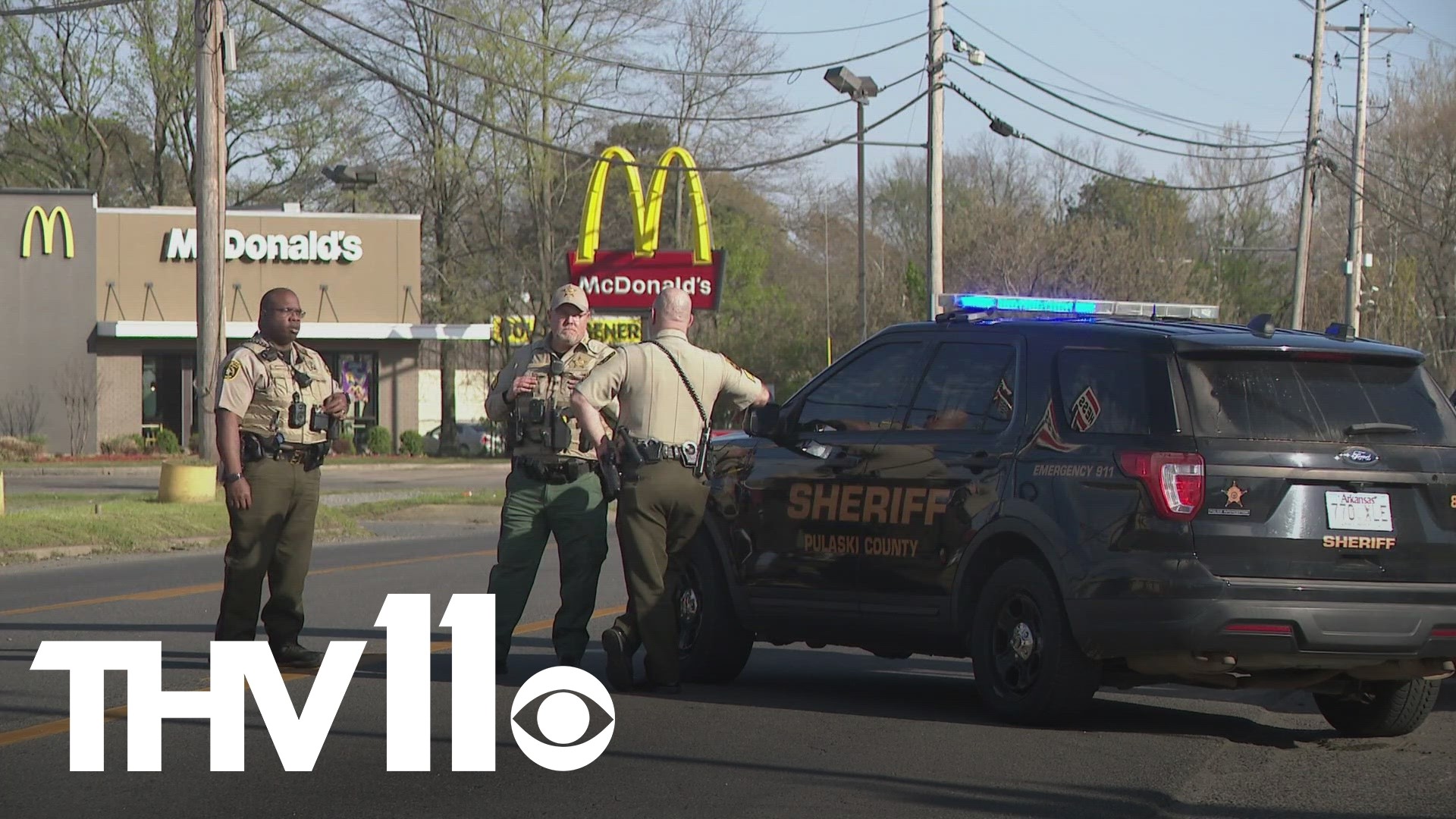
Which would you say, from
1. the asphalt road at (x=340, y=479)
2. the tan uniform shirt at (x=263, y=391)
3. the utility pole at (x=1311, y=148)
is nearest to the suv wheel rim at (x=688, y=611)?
the tan uniform shirt at (x=263, y=391)

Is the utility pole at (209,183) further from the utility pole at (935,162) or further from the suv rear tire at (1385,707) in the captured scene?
the suv rear tire at (1385,707)

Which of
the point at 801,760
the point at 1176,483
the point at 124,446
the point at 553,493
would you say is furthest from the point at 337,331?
the point at 1176,483

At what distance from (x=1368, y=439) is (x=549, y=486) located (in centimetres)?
392

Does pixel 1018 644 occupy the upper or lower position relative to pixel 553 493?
lower

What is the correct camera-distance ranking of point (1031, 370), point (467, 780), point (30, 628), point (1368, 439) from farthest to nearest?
point (30, 628) → point (1031, 370) → point (1368, 439) → point (467, 780)

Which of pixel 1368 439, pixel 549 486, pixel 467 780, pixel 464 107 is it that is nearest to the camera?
pixel 467 780

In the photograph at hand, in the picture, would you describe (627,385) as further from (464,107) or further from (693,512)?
(464,107)

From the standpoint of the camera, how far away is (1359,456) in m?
7.55

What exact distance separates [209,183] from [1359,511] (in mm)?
18123

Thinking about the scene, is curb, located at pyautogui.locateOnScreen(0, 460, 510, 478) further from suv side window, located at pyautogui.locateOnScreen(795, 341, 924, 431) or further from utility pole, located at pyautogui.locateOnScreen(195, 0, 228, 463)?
suv side window, located at pyautogui.locateOnScreen(795, 341, 924, 431)

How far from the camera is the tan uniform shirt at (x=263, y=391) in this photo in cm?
956

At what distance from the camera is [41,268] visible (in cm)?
4512

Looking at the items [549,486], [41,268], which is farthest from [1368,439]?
[41,268]

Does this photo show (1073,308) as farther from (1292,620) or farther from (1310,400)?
(1292,620)
